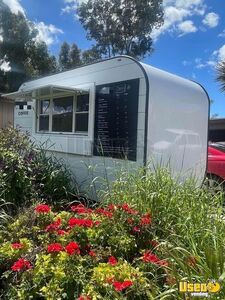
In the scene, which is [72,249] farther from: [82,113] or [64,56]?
[64,56]

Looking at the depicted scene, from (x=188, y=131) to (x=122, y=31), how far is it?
20.8m

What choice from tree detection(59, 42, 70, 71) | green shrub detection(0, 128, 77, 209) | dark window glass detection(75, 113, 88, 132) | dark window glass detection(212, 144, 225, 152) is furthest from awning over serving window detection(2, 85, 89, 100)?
tree detection(59, 42, 70, 71)

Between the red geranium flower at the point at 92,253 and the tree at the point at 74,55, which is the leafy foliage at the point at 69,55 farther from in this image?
the red geranium flower at the point at 92,253

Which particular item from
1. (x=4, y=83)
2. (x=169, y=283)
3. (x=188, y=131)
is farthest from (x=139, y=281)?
(x=4, y=83)

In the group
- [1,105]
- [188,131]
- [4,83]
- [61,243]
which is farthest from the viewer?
[4,83]

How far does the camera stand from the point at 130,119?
6.49m

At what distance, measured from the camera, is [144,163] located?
20.0 feet

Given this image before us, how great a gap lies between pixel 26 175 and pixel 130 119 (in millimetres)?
2195

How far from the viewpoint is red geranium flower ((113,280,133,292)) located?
7.95 feet

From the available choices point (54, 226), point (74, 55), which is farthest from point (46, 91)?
point (74, 55)

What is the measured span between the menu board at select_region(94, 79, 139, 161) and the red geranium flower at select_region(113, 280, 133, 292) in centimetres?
379

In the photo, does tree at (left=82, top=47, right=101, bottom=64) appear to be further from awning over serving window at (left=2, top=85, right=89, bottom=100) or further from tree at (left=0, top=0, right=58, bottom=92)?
awning over serving window at (left=2, top=85, right=89, bottom=100)

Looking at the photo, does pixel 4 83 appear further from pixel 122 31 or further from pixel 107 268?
pixel 107 268

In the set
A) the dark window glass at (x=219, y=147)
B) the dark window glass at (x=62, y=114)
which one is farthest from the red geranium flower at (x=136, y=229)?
the dark window glass at (x=219, y=147)
